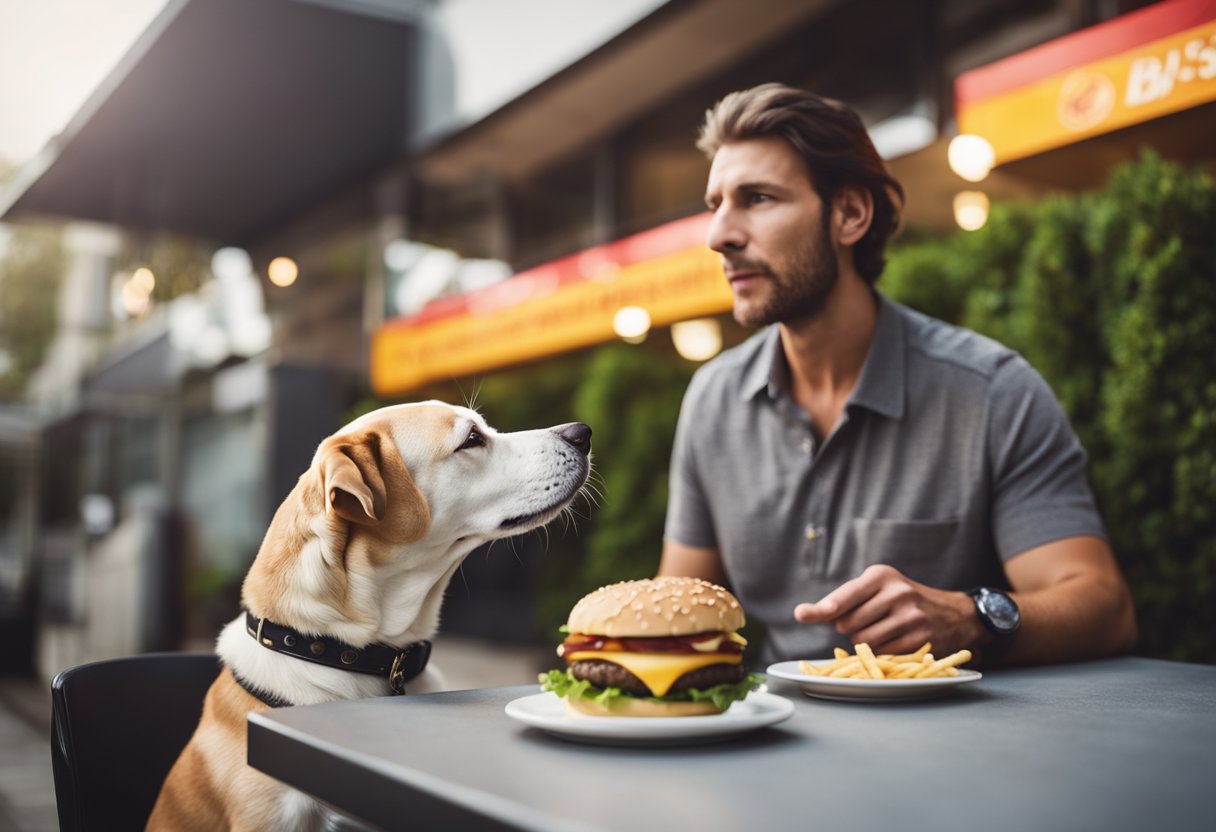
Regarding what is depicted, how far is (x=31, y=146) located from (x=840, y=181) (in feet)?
33.6

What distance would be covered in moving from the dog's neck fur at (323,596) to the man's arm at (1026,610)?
726 millimetres

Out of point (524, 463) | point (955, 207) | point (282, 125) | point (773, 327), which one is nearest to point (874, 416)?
point (773, 327)

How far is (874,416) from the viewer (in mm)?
2252

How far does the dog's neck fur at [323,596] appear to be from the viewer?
1.59 metres

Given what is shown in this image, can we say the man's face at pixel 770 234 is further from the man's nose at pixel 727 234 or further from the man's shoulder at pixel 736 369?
the man's shoulder at pixel 736 369

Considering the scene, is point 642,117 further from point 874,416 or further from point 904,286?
point 874,416

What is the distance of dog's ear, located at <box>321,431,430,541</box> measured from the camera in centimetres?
161

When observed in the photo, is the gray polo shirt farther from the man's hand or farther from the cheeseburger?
the cheeseburger

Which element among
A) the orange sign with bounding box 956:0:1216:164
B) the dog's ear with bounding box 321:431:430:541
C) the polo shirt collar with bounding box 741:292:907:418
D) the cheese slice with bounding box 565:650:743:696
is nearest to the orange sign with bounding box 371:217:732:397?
the orange sign with bounding box 956:0:1216:164

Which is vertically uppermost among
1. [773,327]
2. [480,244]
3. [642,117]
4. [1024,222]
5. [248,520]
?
[642,117]

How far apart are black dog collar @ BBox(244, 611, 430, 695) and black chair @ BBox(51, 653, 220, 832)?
0.30 meters

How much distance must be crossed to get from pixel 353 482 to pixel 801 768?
3.02ft

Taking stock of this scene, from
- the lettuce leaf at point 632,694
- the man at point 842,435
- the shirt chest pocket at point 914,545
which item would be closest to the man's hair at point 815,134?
the man at point 842,435

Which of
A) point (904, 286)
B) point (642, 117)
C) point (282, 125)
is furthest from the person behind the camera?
point (282, 125)
